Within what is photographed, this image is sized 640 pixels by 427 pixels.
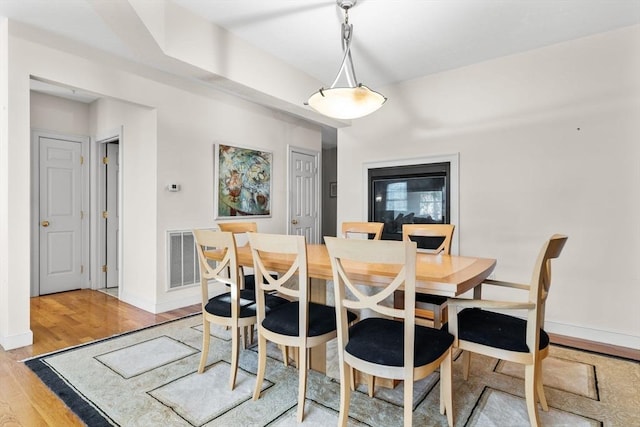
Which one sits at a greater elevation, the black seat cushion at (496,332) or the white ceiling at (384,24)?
the white ceiling at (384,24)

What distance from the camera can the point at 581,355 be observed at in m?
2.57

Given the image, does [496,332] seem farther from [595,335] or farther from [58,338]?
[58,338]

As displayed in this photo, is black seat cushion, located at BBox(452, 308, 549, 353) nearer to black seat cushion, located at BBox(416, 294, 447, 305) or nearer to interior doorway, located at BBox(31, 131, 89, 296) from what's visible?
black seat cushion, located at BBox(416, 294, 447, 305)

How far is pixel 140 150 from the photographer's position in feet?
12.5

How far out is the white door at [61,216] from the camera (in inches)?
170

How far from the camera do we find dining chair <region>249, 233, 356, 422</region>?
1756 mm

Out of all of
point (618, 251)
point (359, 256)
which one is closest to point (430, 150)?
point (618, 251)

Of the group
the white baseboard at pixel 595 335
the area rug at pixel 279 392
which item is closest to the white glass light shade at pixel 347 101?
the area rug at pixel 279 392

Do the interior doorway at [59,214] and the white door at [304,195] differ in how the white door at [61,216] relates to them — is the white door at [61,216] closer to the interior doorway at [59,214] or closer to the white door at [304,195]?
the interior doorway at [59,214]

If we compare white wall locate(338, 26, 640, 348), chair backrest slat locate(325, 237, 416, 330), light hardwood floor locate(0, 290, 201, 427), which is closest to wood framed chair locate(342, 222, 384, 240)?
white wall locate(338, 26, 640, 348)

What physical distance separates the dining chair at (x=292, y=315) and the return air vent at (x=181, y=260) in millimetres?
2098

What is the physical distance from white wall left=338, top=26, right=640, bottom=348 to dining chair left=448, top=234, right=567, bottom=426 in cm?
165

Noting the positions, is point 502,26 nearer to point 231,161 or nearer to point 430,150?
point 430,150

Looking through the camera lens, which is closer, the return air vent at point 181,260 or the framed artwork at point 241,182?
the return air vent at point 181,260
